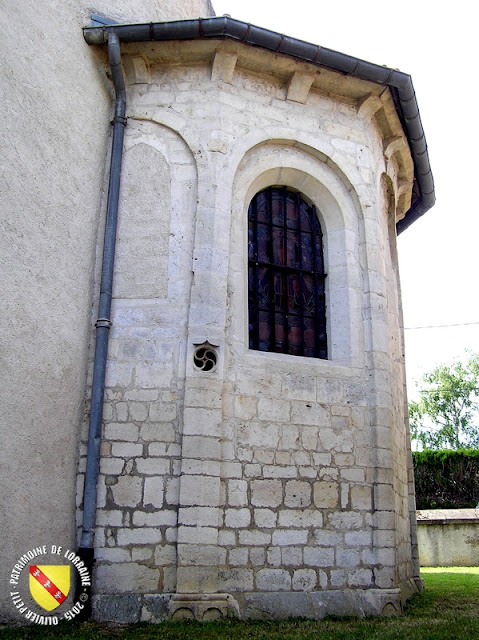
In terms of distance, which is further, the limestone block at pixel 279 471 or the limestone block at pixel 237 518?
the limestone block at pixel 279 471

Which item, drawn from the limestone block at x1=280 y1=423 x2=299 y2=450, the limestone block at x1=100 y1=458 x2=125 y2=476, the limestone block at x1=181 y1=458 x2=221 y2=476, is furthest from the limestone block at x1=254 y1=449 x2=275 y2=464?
the limestone block at x1=100 y1=458 x2=125 y2=476

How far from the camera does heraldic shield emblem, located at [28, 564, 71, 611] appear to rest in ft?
17.4

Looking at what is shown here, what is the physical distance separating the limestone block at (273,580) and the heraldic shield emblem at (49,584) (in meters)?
1.73

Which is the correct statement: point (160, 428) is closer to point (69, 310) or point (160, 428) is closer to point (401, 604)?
point (69, 310)

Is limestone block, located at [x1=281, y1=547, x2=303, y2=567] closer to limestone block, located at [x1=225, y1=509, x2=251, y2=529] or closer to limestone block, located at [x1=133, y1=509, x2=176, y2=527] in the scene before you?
limestone block, located at [x1=225, y1=509, x2=251, y2=529]

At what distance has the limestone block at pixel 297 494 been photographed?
6281mm

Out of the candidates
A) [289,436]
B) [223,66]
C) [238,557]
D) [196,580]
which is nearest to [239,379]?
[289,436]

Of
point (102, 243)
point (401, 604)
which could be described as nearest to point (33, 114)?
point (102, 243)

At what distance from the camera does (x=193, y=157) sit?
711 centimetres

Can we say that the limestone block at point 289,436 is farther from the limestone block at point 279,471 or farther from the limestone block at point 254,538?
the limestone block at point 254,538

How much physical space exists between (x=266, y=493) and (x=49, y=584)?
2.11m

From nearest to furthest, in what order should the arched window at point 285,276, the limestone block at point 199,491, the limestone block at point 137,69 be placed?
the limestone block at point 199,491 → the arched window at point 285,276 → the limestone block at point 137,69

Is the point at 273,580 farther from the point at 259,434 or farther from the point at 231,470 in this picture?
the point at 259,434

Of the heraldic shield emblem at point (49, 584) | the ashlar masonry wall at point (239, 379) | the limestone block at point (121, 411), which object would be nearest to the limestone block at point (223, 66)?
the ashlar masonry wall at point (239, 379)
